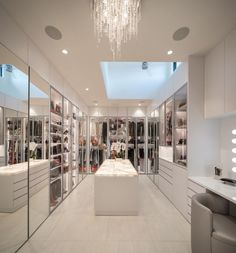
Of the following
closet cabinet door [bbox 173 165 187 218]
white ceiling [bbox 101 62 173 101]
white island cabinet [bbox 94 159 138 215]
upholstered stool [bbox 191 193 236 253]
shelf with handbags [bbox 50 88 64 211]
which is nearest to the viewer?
upholstered stool [bbox 191 193 236 253]

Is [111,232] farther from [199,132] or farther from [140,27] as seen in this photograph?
[140,27]

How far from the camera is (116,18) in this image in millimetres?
2084

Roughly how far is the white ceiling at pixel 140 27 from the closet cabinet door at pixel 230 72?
15 centimetres

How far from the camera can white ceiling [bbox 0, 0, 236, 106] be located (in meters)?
1.95

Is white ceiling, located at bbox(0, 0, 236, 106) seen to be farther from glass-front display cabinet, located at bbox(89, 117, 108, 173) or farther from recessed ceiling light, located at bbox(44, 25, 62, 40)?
glass-front display cabinet, located at bbox(89, 117, 108, 173)

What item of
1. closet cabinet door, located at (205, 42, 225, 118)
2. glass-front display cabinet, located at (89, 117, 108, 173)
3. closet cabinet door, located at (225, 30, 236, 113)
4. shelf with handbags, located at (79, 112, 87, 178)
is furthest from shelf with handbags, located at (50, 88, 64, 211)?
glass-front display cabinet, located at (89, 117, 108, 173)

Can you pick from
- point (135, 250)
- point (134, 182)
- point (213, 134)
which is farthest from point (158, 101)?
point (135, 250)

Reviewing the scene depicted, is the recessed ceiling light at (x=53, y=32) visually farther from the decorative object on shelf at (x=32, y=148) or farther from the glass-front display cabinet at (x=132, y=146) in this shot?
the glass-front display cabinet at (x=132, y=146)

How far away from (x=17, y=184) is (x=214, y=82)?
3.06 metres

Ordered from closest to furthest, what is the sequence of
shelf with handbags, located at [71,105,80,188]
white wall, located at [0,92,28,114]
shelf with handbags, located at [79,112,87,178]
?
white wall, located at [0,92,28,114], shelf with handbags, located at [71,105,80,188], shelf with handbags, located at [79,112,87,178]

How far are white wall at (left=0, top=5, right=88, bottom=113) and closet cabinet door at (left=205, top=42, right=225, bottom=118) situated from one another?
8.65ft

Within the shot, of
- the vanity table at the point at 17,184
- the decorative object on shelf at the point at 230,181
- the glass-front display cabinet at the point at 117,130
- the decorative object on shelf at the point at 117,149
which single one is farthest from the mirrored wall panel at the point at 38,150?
the glass-front display cabinet at the point at 117,130

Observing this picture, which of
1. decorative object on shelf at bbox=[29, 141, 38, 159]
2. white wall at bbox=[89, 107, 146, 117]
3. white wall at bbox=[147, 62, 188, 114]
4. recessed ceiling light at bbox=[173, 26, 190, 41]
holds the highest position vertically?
recessed ceiling light at bbox=[173, 26, 190, 41]

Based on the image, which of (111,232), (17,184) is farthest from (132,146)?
(17,184)
